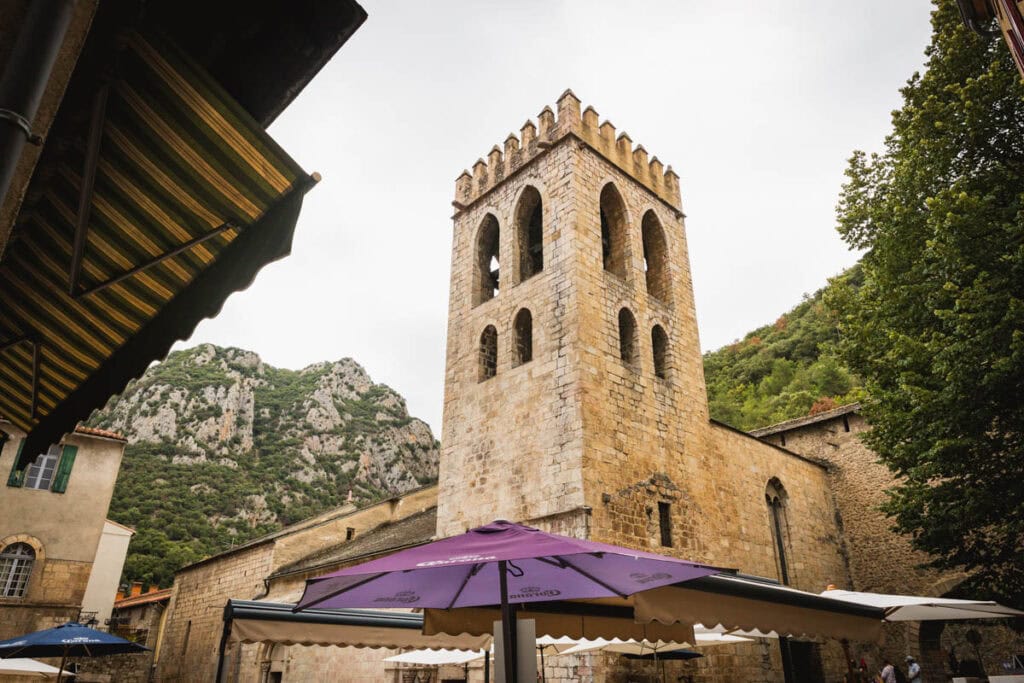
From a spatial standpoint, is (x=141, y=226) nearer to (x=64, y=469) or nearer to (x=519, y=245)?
(x=519, y=245)

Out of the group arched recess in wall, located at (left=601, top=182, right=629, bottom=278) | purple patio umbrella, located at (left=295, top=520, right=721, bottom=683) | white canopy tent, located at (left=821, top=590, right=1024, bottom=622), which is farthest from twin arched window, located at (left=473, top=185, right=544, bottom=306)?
purple patio umbrella, located at (left=295, top=520, right=721, bottom=683)

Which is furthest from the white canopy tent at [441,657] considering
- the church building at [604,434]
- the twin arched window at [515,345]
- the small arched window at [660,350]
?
the small arched window at [660,350]

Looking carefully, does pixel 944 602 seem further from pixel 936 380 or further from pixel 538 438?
pixel 538 438

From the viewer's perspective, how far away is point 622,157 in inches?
639

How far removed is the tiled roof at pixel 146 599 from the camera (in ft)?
89.1

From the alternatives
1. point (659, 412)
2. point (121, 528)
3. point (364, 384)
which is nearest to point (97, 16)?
point (659, 412)

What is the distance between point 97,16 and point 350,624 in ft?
16.6

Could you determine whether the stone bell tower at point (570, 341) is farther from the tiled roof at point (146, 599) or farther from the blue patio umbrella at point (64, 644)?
the tiled roof at point (146, 599)

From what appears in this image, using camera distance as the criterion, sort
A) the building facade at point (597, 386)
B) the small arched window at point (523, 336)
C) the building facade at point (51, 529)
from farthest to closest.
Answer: the building facade at point (51, 529), the small arched window at point (523, 336), the building facade at point (597, 386)

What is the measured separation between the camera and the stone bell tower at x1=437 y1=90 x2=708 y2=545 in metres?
12.1

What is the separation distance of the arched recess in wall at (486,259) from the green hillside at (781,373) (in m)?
19.0

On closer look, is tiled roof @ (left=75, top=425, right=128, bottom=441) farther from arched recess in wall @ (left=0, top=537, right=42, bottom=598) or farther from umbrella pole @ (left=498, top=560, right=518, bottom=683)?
umbrella pole @ (left=498, top=560, right=518, bottom=683)

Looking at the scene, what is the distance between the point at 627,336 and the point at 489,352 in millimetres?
3364

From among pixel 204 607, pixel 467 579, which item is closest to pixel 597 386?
pixel 467 579
